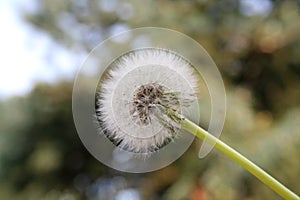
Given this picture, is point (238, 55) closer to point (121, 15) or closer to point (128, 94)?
point (121, 15)

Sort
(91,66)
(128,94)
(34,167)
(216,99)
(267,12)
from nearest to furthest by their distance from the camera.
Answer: (128,94) < (216,99) < (91,66) < (267,12) < (34,167)

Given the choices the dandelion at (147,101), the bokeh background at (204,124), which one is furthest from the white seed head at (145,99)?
the bokeh background at (204,124)

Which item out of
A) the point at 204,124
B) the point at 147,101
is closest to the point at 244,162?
the point at 147,101

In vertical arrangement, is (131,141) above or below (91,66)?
above

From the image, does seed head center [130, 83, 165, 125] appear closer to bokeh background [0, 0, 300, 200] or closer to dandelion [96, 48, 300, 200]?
dandelion [96, 48, 300, 200]

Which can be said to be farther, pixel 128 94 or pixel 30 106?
pixel 30 106

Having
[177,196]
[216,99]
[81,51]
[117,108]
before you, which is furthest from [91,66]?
[117,108]

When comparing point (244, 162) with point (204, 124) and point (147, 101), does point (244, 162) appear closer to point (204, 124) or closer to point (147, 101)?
point (147, 101)

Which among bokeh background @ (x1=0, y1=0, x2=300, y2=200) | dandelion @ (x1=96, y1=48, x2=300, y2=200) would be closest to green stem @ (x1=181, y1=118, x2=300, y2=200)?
dandelion @ (x1=96, y1=48, x2=300, y2=200)
